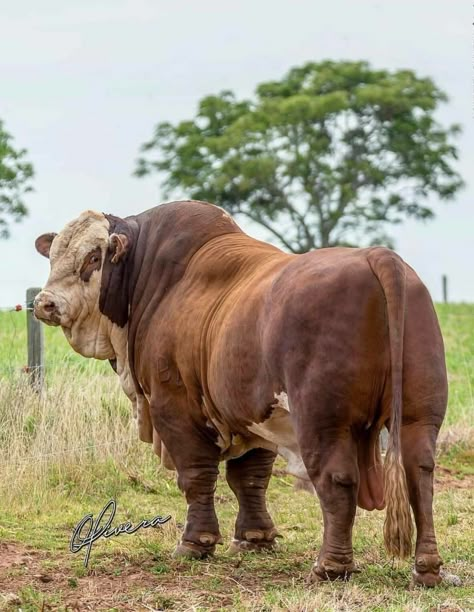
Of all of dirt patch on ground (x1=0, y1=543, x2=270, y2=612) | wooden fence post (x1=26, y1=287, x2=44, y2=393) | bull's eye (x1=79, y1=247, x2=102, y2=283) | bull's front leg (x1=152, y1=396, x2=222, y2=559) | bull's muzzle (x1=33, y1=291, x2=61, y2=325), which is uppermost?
bull's eye (x1=79, y1=247, x2=102, y2=283)

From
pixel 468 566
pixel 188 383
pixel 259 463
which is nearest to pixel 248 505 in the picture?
pixel 259 463

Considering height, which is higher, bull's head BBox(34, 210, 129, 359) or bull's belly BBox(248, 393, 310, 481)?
bull's head BBox(34, 210, 129, 359)

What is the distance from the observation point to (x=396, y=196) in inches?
1864

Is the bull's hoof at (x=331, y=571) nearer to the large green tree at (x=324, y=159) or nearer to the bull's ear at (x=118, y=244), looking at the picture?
the bull's ear at (x=118, y=244)

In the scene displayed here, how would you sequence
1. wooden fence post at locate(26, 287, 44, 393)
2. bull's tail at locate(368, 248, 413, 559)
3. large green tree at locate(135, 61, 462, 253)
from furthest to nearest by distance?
large green tree at locate(135, 61, 462, 253) → wooden fence post at locate(26, 287, 44, 393) → bull's tail at locate(368, 248, 413, 559)

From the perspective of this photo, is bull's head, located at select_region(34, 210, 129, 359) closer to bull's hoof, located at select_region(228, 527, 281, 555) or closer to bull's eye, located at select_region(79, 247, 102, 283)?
bull's eye, located at select_region(79, 247, 102, 283)

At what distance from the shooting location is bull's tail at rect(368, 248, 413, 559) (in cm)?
650

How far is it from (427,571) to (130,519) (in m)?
3.43

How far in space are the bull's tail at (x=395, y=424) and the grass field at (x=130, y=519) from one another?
0.99 ft

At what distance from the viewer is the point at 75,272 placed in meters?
8.45

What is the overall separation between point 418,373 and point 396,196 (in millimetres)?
41168

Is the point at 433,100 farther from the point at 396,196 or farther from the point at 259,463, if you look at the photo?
the point at 259,463
